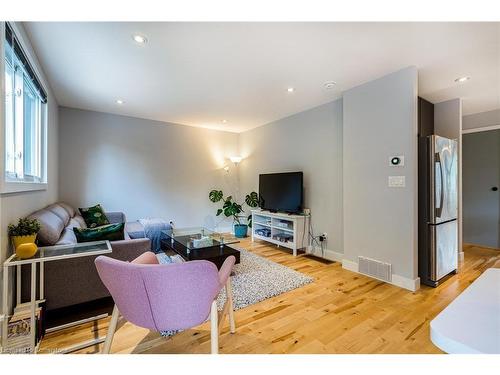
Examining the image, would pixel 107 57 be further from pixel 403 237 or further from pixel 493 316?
pixel 403 237

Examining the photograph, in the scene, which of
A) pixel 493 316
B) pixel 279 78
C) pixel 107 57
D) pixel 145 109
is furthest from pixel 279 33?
pixel 145 109

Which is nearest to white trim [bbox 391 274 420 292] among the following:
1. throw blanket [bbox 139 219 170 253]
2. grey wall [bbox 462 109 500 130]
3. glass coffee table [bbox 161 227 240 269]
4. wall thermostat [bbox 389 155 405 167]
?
wall thermostat [bbox 389 155 405 167]

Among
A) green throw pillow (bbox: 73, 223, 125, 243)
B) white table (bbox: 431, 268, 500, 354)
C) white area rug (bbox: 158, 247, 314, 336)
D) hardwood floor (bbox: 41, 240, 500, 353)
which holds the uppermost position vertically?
white table (bbox: 431, 268, 500, 354)

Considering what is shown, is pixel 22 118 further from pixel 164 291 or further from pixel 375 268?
pixel 375 268

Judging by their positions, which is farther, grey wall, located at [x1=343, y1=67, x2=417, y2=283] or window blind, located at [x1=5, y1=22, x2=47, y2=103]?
grey wall, located at [x1=343, y1=67, x2=417, y2=283]

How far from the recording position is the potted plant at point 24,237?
1494 millimetres

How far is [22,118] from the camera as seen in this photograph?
2.16 m

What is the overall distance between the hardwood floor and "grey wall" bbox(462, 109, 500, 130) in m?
2.84

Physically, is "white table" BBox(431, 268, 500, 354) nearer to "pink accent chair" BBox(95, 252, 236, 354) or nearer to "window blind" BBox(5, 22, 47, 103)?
"pink accent chair" BBox(95, 252, 236, 354)

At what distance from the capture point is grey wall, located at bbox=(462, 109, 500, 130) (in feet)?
12.1

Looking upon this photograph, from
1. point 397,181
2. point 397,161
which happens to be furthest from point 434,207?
point 397,161

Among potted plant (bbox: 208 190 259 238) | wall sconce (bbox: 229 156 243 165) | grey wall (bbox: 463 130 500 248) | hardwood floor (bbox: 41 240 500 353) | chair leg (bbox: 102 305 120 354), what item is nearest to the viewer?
chair leg (bbox: 102 305 120 354)

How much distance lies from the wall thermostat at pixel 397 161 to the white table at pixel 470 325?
6.83 ft
